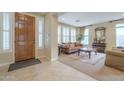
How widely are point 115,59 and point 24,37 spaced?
152 inches

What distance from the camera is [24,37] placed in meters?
4.70

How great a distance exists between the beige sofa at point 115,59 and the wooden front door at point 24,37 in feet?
11.4

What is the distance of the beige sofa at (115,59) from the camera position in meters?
3.36

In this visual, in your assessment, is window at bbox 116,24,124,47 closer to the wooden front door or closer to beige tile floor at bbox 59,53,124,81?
beige tile floor at bbox 59,53,124,81

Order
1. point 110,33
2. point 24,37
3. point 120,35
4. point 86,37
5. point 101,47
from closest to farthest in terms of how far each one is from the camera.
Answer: point 24,37, point 120,35, point 110,33, point 101,47, point 86,37

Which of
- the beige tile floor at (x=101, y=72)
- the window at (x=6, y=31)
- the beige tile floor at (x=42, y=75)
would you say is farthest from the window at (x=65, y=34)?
the beige tile floor at (x=42, y=75)

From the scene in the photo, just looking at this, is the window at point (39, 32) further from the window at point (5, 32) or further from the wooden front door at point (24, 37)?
the window at point (5, 32)

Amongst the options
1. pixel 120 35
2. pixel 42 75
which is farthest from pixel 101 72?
pixel 120 35

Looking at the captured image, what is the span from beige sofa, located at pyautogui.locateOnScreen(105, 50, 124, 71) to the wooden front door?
348cm

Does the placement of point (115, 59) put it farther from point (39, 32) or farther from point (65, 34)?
point (65, 34)

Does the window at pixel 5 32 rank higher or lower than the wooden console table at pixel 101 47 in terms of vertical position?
higher

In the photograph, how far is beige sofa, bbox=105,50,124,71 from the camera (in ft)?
11.0
